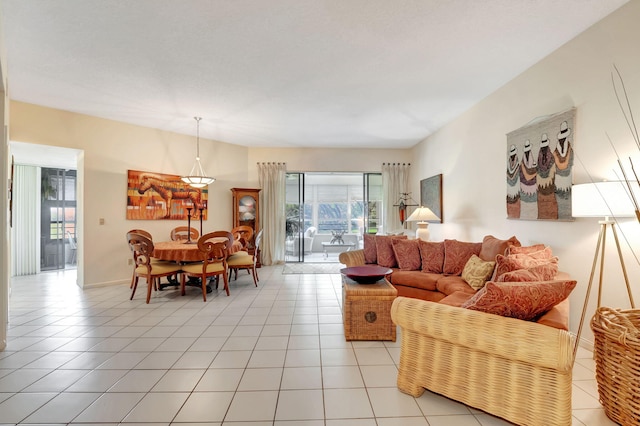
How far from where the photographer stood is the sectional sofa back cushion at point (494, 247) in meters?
3.15

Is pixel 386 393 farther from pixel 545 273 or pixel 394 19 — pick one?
pixel 394 19

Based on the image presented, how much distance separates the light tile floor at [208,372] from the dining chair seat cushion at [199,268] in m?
0.53

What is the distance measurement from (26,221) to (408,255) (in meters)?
7.46

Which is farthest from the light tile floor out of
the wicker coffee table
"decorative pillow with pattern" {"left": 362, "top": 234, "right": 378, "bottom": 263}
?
"decorative pillow with pattern" {"left": 362, "top": 234, "right": 378, "bottom": 263}

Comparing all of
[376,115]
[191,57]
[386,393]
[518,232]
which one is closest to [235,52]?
[191,57]

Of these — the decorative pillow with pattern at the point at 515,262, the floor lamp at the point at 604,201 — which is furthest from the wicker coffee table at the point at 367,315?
the floor lamp at the point at 604,201

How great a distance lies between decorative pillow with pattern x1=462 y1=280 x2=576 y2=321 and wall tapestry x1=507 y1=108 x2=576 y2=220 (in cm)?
144

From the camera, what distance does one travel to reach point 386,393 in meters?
2.03

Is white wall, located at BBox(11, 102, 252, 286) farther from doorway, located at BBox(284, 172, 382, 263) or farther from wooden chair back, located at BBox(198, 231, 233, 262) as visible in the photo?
doorway, located at BBox(284, 172, 382, 263)

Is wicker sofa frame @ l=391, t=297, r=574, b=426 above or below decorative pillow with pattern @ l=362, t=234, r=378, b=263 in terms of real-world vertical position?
below

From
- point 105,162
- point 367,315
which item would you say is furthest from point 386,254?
point 105,162

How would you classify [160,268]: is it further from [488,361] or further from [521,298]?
[521,298]

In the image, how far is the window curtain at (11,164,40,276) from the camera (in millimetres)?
6031

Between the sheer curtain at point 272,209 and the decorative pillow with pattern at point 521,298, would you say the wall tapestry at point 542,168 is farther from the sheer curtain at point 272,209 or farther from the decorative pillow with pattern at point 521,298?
the sheer curtain at point 272,209
